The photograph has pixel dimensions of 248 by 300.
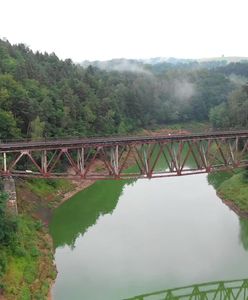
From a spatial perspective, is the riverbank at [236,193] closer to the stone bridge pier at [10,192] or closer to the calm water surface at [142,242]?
the calm water surface at [142,242]

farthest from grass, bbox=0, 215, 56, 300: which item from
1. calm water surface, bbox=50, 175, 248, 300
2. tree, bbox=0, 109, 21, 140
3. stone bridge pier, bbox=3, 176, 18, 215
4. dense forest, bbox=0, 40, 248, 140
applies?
dense forest, bbox=0, 40, 248, 140

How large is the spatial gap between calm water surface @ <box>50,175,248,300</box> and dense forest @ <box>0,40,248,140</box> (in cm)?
1167

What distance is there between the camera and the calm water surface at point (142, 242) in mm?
33062

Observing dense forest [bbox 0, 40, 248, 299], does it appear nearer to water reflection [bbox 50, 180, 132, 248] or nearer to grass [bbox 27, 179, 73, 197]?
water reflection [bbox 50, 180, 132, 248]

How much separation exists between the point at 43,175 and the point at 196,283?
44.3ft

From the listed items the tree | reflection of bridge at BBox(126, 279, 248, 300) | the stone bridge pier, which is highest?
the tree

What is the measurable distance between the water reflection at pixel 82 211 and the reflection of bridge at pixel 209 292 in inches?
407

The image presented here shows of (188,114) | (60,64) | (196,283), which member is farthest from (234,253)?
(188,114)

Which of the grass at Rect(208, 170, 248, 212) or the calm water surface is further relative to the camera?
the grass at Rect(208, 170, 248, 212)

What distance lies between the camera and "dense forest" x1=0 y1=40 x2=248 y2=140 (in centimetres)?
5566

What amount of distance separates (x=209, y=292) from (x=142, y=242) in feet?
28.1

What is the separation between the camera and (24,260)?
105 ft

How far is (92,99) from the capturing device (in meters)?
77.9

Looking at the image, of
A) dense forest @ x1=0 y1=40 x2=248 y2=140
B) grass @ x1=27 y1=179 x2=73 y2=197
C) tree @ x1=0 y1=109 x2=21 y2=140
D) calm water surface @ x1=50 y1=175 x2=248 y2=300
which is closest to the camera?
calm water surface @ x1=50 y1=175 x2=248 y2=300
